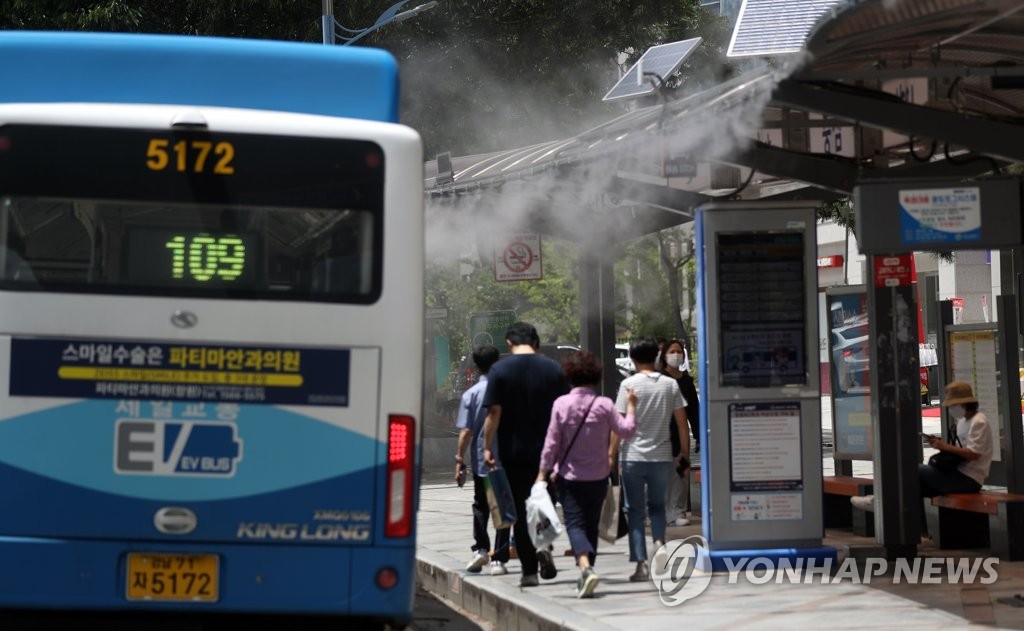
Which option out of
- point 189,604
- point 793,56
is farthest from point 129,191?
point 793,56

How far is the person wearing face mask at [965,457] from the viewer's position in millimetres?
11117

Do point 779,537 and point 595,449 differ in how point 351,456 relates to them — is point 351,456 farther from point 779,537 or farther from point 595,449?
point 779,537

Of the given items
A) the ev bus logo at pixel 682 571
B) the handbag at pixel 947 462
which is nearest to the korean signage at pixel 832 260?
the handbag at pixel 947 462

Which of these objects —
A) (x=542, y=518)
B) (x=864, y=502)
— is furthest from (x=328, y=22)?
(x=542, y=518)

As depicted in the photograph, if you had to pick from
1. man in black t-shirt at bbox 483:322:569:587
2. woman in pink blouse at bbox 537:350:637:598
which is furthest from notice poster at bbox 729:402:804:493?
man in black t-shirt at bbox 483:322:569:587

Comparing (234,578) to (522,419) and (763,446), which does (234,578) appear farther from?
(763,446)

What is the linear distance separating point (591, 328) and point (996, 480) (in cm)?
424

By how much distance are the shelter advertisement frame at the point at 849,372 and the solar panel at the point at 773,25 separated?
3247 millimetres

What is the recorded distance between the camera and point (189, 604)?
639 centimetres

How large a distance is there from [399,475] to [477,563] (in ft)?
15.2

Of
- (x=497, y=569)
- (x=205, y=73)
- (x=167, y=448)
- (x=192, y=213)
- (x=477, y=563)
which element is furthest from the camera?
(x=477, y=563)

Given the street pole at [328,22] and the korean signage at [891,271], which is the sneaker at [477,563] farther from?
the street pole at [328,22]

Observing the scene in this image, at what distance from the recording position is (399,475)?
6578 millimetres

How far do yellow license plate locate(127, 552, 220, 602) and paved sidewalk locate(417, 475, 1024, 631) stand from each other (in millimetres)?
2360
